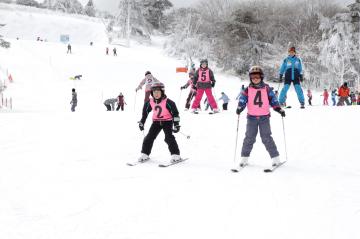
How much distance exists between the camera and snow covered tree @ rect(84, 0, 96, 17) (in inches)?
4094

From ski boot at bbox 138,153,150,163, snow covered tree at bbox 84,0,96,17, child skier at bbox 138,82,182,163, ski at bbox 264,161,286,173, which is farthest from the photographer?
snow covered tree at bbox 84,0,96,17

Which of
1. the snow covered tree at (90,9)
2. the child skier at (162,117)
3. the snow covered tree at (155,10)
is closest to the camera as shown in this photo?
the child skier at (162,117)

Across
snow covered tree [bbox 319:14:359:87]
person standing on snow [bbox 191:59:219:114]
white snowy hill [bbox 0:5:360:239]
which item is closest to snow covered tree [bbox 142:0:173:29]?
snow covered tree [bbox 319:14:359:87]

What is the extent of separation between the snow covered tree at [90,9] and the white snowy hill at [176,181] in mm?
96978

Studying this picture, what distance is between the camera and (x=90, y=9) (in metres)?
105

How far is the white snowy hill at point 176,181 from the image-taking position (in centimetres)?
427

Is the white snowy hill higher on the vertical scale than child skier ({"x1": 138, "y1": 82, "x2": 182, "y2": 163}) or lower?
lower

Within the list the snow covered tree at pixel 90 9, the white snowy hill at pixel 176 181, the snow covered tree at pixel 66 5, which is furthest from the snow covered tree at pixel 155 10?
the white snowy hill at pixel 176 181

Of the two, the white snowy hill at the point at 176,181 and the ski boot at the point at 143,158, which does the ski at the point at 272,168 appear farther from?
the ski boot at the point at 143,158

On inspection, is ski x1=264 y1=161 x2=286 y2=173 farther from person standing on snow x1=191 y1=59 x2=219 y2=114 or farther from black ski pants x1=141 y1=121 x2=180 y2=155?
person standing on snow x1=191 y1=59 x2=219 y2=114

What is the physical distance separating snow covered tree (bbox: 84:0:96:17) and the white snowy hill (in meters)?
97.0

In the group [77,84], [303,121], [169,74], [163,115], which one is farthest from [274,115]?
[169,74]

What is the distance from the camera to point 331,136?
9.56 m

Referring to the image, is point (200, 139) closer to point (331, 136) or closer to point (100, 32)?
point (331, 136)
